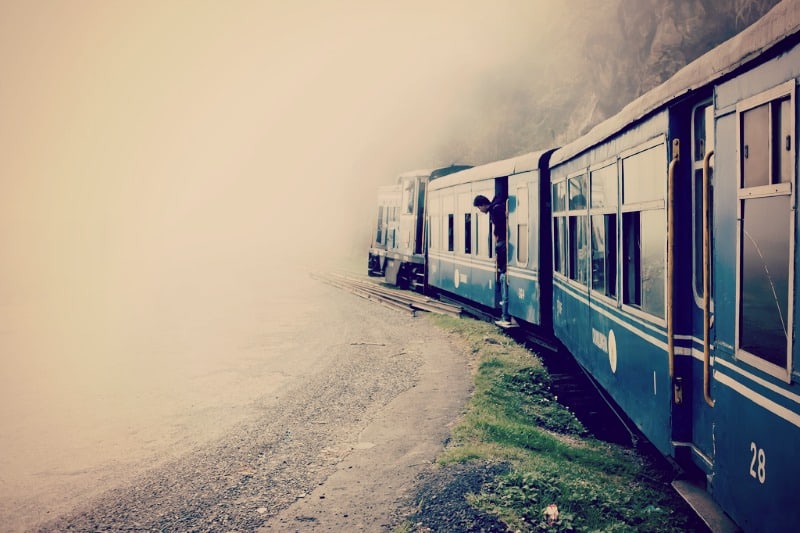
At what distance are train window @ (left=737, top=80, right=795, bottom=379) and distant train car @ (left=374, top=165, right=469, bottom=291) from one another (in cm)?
1742

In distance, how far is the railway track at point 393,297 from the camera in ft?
61.1

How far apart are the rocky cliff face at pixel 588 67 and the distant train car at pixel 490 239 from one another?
2085 cm

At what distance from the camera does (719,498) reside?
175 inches

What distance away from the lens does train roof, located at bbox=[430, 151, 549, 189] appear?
12469 mm

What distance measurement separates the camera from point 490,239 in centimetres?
1494

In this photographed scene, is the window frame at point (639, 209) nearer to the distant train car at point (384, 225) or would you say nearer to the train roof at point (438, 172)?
the train roof at point (438, 172)

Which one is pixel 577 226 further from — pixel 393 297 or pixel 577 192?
pixel 393 297

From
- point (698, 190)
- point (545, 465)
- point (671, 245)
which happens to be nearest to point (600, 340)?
point (545, 465)

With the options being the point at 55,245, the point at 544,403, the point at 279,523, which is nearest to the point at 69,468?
the point at 279,523

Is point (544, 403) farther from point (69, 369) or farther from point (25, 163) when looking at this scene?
point (25, 163)

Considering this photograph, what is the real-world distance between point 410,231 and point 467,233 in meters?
6.54

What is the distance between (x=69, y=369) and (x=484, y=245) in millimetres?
9074

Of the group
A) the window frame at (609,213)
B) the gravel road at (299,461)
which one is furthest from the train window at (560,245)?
the gravel road at (299,461)

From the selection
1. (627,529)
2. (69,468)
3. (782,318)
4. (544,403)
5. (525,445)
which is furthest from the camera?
(544,403)
